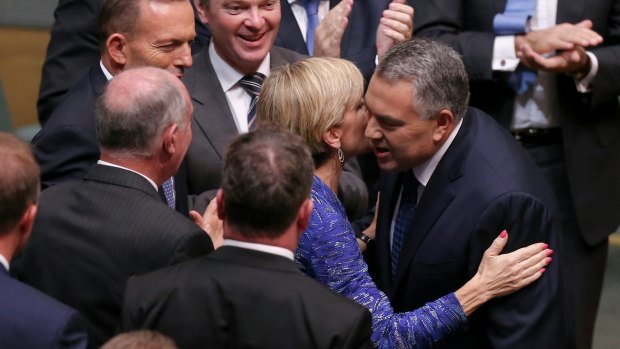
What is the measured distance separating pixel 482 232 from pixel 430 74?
17.2 inches

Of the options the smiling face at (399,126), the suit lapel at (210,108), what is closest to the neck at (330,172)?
the smiling face at (399,126)

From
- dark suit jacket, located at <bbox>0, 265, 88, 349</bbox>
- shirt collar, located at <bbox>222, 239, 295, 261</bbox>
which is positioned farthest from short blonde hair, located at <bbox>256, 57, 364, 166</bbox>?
dark suit jacket, located at <bbox>0, 265, 88, 349</bbox>

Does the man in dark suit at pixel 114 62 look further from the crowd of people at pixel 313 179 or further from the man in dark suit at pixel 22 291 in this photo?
the man in dark suit at pixel 22 291

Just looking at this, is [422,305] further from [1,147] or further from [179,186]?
[1,147]

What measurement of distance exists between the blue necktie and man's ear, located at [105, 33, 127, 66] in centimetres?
131

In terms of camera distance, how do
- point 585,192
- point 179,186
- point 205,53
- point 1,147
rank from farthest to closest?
point 585,192 → point 205,53 → point 179,186 → point 1,147

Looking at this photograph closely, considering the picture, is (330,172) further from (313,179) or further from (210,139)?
(210,139)

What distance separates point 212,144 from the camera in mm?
3570

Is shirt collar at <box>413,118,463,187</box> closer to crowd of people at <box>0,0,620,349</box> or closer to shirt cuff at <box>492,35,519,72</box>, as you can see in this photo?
crowd of people at <box>0,0,620,349</box>

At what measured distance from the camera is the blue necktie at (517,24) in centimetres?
396

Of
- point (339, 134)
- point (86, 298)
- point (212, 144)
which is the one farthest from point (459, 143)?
point (86, 298)

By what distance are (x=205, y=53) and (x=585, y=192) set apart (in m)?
1.39

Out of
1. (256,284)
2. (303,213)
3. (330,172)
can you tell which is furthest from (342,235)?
(256,284)

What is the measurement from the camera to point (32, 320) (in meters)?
2.36
